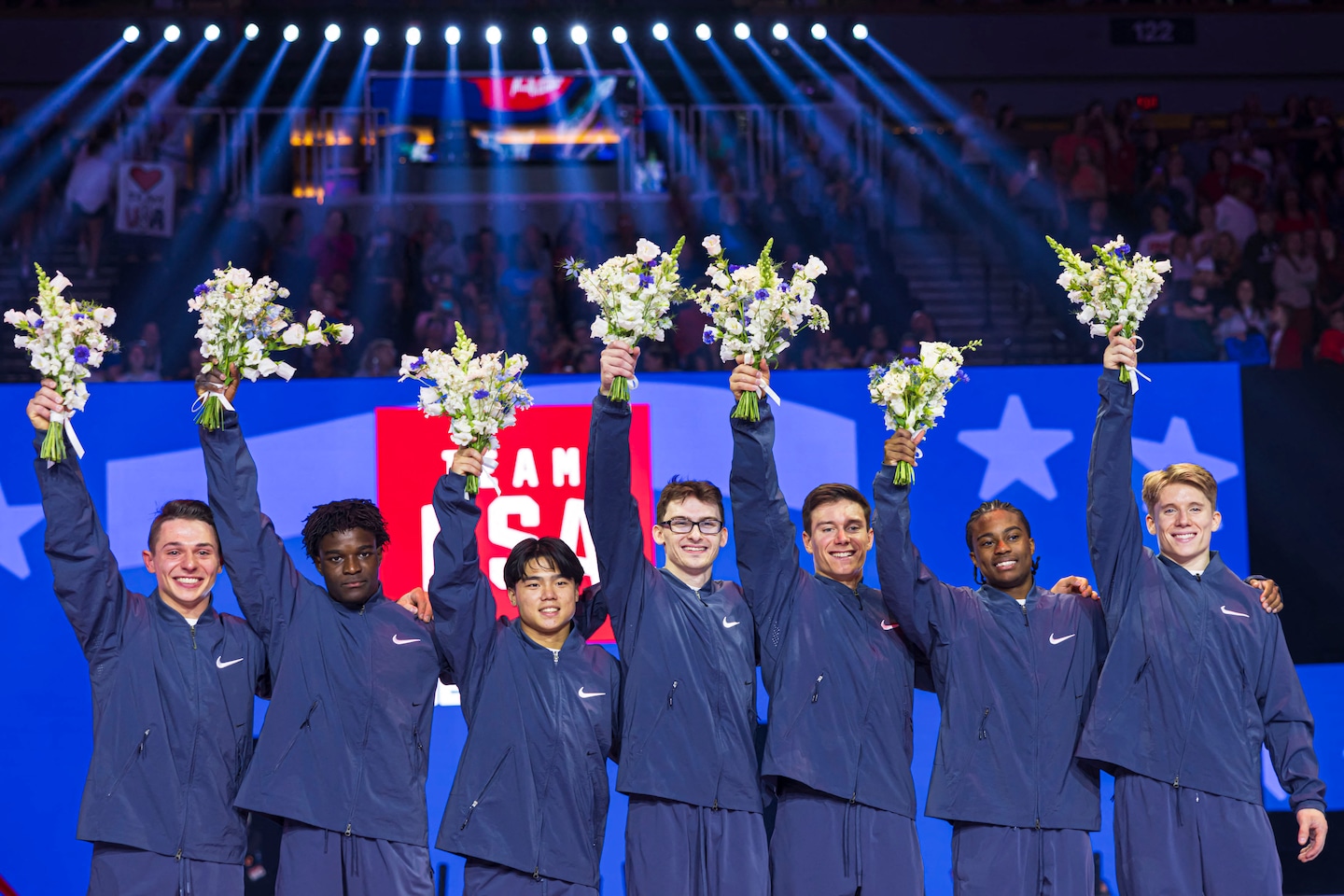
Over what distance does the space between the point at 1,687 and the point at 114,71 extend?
7.74 m

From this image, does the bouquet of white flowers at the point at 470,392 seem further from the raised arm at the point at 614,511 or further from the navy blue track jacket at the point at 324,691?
the navy blue track jacket at the point at 324,691

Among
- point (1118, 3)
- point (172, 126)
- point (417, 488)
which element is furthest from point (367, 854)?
point (1118, 3)

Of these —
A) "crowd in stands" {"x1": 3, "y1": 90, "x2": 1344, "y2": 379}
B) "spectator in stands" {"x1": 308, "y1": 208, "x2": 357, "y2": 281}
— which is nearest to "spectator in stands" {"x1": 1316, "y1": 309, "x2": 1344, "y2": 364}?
"crowd in stands" {"x1": 3, "y1": 90, "x2": 1344, "y2": 379}

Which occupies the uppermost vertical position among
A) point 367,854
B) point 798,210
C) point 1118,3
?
point 1118,3

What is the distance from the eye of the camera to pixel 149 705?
4184 mm

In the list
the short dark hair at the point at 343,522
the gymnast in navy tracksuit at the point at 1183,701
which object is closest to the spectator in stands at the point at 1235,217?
the gymnast in navy tracksuit at the point at 1183,701

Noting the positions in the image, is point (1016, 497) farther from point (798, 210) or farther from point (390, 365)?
point (798, 210)

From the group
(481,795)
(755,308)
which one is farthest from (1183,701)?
(481,795)

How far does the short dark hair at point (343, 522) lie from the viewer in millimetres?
4336

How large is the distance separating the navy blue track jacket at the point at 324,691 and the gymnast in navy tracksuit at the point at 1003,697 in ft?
5.03

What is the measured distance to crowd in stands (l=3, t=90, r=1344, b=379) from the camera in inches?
374

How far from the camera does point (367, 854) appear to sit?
13.6 feet

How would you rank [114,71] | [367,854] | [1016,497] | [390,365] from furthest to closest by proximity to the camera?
[114,71], [390,365], [1016,497], [367,854]

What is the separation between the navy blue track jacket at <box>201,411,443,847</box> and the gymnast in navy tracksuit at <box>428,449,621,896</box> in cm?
15
